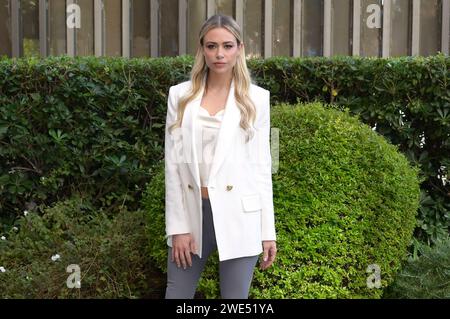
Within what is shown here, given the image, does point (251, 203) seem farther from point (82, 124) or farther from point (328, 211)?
point (82, 124)

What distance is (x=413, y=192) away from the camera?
221 inches

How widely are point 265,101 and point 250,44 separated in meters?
13.5

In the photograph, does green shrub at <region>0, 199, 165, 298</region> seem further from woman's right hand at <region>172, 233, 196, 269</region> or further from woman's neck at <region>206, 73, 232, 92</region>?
woman's neck at <region>206, 73, 232, 92</region>

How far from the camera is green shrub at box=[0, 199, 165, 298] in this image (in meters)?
5.30

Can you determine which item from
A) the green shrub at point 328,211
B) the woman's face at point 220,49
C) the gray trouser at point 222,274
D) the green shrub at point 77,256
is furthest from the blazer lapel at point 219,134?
the green shrub at point 77,256

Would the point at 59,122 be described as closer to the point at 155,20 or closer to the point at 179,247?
the point at 179,247

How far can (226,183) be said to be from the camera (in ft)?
10.5

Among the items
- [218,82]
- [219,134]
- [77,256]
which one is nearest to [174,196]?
[219,134]

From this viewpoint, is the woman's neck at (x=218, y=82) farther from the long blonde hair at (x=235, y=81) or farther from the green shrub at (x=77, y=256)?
the green shrub at (x=77, y=256)

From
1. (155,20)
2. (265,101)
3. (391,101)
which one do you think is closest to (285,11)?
(155,20)

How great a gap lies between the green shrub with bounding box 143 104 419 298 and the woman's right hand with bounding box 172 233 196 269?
4.81ft
